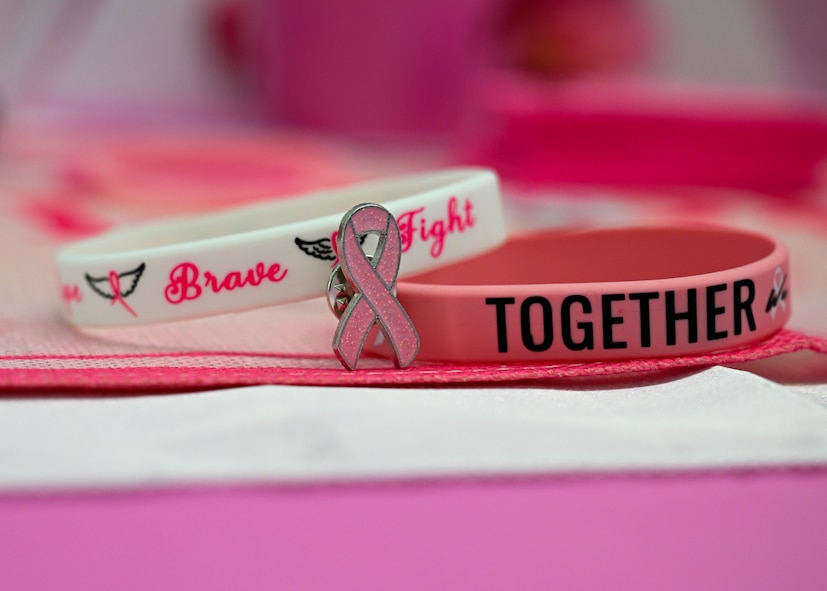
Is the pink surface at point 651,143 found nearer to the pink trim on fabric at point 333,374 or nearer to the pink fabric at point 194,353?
the pink fabric at point 194,353

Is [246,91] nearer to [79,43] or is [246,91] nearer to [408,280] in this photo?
[79,43]

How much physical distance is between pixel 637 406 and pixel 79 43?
206cm

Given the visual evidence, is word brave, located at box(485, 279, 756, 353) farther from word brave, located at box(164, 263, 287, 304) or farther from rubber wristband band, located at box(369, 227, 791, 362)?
word brave, located at box(164, 263, 287, 304)

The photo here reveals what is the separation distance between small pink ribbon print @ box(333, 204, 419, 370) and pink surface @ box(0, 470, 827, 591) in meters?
0.13

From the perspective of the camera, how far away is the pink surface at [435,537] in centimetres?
37

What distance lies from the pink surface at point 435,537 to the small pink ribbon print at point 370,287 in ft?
0.43

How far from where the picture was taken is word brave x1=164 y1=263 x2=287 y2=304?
1.77 ft

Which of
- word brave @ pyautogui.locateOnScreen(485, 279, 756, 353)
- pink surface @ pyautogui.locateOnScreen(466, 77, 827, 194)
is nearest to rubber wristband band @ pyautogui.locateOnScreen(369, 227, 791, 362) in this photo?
word brave @ pyautogui.locateOnScreen(485, 279, 756, 353)

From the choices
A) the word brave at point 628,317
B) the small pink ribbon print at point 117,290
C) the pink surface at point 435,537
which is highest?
the small pink ribbon print at point 117,290

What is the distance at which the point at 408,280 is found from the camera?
610mm

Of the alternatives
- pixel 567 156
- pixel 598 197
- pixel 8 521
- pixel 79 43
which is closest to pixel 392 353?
pixel 8 521

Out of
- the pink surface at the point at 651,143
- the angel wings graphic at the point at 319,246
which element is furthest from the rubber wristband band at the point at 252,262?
the pink surface at the point at 651,143

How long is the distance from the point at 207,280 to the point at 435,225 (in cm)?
15

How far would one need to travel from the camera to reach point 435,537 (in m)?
0.39
